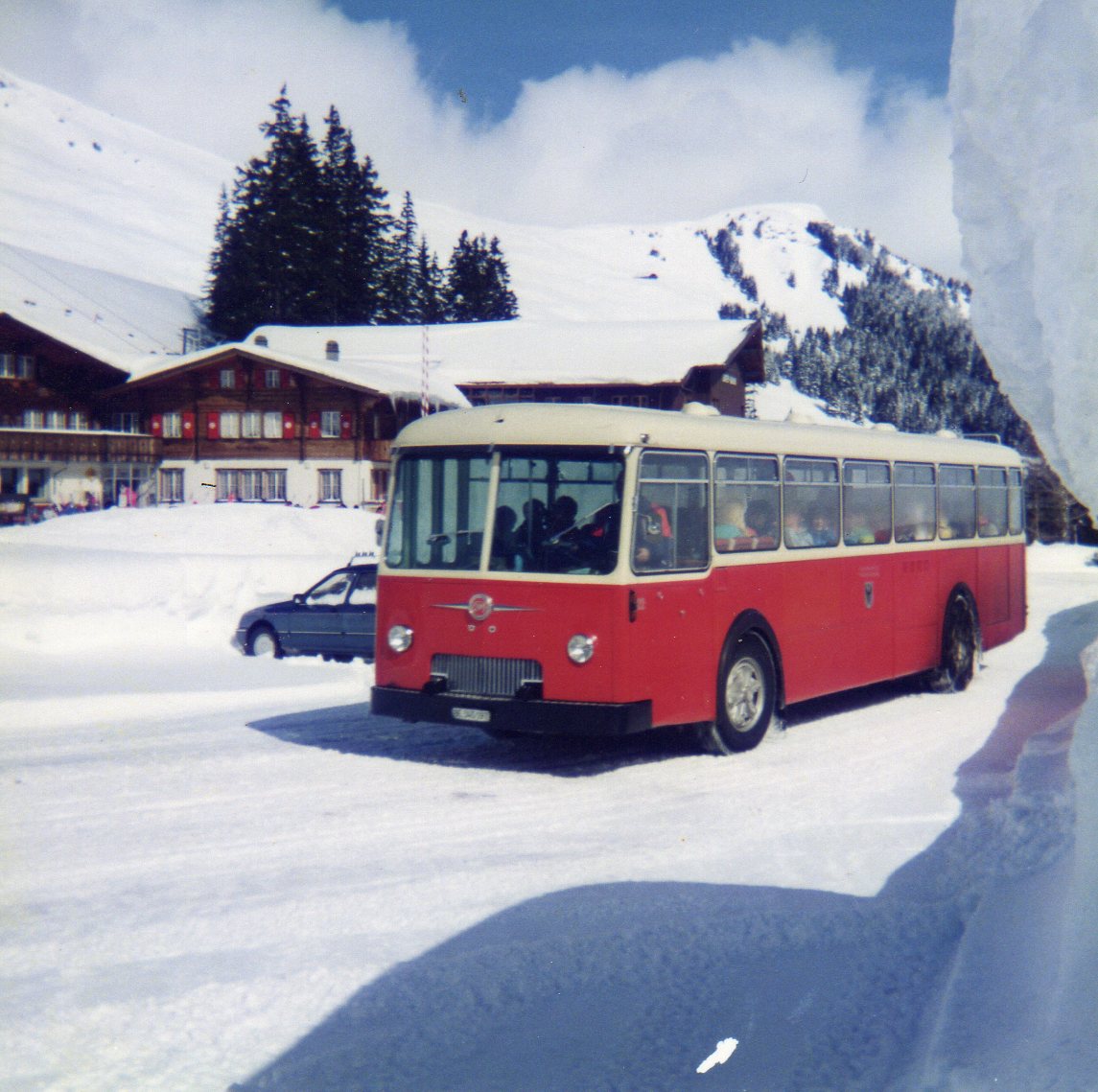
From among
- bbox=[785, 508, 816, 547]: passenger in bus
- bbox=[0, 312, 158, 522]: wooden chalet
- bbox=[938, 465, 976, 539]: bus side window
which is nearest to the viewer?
bbox=[785, 508, 816, 547]: passenger in bus

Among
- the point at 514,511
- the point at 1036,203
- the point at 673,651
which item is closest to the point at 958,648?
the point at 673,651

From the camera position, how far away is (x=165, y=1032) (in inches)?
178

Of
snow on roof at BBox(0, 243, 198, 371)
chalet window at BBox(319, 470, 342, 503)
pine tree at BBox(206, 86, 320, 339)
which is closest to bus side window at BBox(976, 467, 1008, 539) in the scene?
chalet window at BBox(319, 470, 342, 503)

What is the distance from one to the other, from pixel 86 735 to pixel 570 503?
14.8ft

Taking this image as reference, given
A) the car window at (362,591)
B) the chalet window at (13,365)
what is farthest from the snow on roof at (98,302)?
the car window at (362,591)

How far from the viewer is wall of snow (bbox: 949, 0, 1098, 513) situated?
330 centimetres

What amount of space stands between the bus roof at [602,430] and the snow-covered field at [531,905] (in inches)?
93.5

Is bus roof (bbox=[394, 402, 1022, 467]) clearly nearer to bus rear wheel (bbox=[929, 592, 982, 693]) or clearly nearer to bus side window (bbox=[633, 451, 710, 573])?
bus side window (bbox=[633, 451, 710, 573])

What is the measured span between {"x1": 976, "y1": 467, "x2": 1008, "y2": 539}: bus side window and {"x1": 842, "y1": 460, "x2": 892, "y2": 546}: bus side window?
2770 mm

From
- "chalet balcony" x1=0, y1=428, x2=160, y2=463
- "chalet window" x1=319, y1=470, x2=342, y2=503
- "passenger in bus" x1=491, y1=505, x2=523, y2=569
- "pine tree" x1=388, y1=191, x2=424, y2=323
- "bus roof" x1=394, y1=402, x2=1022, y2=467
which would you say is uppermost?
"pine tree" x1=388, y1=191, x2=424, y2=323

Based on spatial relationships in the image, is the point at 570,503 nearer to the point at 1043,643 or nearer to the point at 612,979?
the point at 612,979

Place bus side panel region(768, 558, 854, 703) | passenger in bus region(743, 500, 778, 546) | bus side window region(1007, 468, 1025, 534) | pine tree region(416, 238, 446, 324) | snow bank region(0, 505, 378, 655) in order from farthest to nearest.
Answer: pine tree region(416, 238, 446, 324) < snow bank region(0, 505, 378, 655) < bus side window region(1007, 468, 1025, 534) < bus side panel region(768, 558, 854, 703) < passenger in bus region(743, 500, 778, 546)

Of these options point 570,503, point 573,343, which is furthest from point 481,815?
point 573,343

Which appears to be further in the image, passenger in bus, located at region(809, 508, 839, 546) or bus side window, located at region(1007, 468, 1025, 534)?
bus side window, located at region(1007, 468, 1025, 534)
